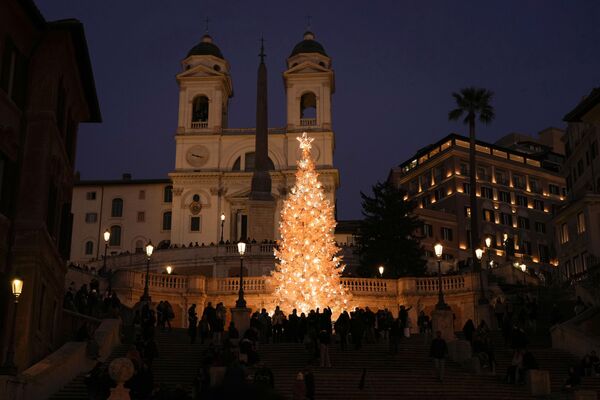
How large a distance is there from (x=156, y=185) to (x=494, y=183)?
40.7 meters

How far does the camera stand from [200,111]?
87250mm

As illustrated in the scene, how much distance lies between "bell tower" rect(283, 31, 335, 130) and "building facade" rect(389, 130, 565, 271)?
15644 millimetres

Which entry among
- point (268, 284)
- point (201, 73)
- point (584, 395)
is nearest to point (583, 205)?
point (268, 284)

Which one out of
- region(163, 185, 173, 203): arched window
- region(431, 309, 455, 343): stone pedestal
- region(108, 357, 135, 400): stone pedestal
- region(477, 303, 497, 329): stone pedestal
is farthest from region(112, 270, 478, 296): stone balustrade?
region(163, 185, 173, 203): arched window

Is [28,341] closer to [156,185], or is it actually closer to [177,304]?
[177,304]

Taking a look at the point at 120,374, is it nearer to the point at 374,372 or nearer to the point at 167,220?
the point at 374,372

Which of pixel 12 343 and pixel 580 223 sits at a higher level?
pixel 580 223

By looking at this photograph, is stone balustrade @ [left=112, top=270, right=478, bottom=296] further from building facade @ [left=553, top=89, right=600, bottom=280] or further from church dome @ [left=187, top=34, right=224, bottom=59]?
church dome @ [left=187, top=34, right=224, bottom=59]

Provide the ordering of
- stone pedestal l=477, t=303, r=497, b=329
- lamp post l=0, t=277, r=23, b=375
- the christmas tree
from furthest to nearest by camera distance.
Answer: the christmas tree, stone pedestal l=477, t=303, r=497, b=329, lamp post l=0, t=277, r=23, b=375

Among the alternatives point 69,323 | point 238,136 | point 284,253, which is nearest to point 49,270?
point 69,323

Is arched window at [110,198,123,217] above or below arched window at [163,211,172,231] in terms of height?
above

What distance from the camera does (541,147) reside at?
116000 mm

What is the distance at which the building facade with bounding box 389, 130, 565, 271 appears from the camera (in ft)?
304

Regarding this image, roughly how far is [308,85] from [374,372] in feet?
212
